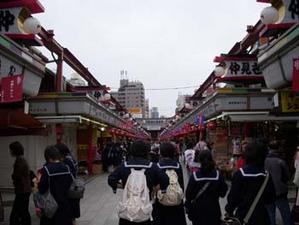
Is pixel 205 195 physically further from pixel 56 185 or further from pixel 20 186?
pixel 20 186

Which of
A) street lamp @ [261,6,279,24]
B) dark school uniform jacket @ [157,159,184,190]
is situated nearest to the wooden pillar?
street lamp @ [261,6,279,24]

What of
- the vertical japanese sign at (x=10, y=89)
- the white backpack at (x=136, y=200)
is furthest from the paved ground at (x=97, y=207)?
the white backpack at (x=136, y=200)

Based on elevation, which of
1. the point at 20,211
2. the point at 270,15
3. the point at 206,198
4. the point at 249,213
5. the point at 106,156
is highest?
the point at 270,15

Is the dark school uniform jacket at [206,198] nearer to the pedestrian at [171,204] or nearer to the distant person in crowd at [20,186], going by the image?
the pedestrian at [171,204]

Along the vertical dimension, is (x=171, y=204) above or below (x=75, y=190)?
below

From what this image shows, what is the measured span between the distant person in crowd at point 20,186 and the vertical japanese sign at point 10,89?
2.84 feet

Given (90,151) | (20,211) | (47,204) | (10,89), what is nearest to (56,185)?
(47,204)

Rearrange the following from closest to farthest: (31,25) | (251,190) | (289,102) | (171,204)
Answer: (251,190)
(171,204)
(289,102)
(31,25)

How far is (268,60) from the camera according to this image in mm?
11086

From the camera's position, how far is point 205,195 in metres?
7.17

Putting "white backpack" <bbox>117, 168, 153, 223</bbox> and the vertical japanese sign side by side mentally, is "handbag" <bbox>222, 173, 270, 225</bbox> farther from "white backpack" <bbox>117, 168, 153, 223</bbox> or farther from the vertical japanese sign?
the vertical japanese sign

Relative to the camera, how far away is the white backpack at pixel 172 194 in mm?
7535

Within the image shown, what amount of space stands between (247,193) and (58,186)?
2.90 m

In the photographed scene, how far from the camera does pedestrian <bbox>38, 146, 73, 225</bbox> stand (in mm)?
7738
